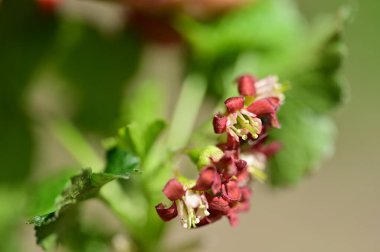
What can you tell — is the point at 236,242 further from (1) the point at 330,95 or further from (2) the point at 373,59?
(1) the point at 330,95

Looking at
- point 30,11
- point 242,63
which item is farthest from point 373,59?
point 30,11

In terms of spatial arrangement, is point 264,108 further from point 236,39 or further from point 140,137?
point 236,39

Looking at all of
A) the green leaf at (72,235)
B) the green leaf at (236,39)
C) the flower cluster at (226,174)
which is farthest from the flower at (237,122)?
the green leaf at (236,39)

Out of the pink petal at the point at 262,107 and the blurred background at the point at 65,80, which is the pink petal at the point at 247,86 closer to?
the pink petal at the point at 262,107

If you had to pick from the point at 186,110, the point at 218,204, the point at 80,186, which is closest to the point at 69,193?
the point at 80,186

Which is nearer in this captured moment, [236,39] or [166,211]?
[166,211]

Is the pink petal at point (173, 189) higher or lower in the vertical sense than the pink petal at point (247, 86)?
lower

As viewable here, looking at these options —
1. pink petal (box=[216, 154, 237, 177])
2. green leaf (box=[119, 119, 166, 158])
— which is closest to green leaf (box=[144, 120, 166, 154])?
green leaf (box=[119, 119, 166, 158])
